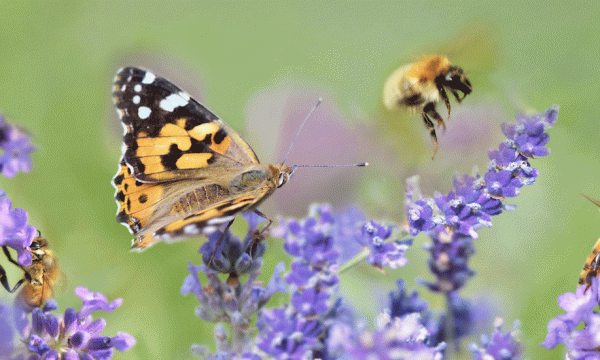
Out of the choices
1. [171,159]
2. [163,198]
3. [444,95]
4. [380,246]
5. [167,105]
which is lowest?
[380,246]

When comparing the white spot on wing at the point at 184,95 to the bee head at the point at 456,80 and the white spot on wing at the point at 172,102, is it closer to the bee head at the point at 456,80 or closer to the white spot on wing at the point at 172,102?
the white spot on wing at the point at 172,102

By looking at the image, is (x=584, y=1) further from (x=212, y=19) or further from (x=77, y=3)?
(x=77, y=3)

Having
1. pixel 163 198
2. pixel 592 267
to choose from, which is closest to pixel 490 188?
pixel 592 267

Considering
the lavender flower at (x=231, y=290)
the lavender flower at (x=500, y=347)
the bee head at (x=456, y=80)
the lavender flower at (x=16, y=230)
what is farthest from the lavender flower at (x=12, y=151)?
the bee head at (x=456, y=80)

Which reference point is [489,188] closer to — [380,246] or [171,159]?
[380,246]

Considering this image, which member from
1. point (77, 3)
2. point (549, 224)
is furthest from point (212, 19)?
point (549, 224)

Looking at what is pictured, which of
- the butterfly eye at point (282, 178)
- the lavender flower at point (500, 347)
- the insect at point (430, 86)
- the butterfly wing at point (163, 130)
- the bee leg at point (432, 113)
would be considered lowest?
the lavender flower at point (500, 347)
